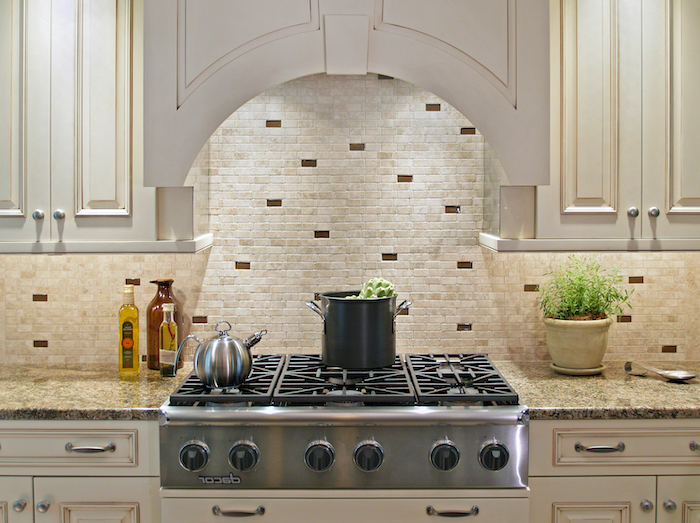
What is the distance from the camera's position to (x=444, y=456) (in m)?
1.76

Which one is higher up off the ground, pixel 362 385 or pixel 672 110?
pixel 672 110

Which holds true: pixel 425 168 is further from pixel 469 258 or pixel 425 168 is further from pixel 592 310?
pixel 592 310

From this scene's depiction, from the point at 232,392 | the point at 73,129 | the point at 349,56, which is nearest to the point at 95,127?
the point at 73,129

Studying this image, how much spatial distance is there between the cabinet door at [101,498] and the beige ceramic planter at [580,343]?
1430 mm

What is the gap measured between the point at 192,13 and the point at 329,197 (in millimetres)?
830

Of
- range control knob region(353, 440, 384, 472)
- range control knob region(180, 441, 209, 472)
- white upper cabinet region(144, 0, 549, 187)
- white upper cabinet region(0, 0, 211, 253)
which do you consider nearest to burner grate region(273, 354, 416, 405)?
range control knob region(353, 440, 384, 472)

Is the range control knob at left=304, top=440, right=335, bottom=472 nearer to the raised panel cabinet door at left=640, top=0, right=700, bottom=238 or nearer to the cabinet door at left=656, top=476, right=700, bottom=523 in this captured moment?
the cabinet door at left=656, top=476, right=700, bottom=523

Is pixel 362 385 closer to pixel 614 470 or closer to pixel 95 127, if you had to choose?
pixel 614 470

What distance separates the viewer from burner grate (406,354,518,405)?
1839mm

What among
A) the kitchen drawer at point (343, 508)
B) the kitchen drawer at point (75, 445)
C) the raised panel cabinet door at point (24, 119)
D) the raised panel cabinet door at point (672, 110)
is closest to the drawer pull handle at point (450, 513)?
the kitchen drawer at point (343, 508)

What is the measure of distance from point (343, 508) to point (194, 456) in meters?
0.46

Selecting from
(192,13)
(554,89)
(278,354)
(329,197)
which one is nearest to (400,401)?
(278,354)

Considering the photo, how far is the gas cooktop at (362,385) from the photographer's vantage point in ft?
6.03

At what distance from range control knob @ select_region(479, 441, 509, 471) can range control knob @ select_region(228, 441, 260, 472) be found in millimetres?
663
